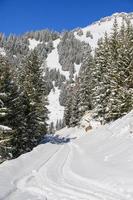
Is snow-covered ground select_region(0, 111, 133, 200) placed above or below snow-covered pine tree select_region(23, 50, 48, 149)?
below

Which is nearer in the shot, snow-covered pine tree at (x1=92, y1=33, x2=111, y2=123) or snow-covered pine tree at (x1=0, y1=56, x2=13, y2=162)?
snow-covered pine tree at (x1=0, y1=56, x2=13, y2=162)

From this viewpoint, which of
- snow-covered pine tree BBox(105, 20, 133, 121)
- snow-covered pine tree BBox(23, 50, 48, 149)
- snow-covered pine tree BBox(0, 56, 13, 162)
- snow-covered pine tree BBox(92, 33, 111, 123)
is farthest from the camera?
snow-covered pine tree BBox(92, 33, 111, 123)

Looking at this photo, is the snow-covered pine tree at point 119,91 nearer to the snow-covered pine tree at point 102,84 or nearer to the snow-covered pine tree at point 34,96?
the snow-covered pine tree at point 102,84

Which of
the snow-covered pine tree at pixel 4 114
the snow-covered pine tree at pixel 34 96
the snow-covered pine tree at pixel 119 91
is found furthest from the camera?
the snow-covered pine tree at pixel 34 96

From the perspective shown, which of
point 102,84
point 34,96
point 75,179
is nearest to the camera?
point 75,179

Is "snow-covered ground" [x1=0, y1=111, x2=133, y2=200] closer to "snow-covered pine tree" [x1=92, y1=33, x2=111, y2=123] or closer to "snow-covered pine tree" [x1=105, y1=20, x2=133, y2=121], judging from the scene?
"snow-covered pine tree" [x1=105, y1=20, x2=133, y2=121]

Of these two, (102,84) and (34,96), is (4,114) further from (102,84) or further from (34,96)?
(102,84)

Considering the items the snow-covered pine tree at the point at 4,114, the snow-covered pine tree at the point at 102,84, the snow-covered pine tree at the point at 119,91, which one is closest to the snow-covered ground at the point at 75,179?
the snow-covered pine tree at the point at 4,114

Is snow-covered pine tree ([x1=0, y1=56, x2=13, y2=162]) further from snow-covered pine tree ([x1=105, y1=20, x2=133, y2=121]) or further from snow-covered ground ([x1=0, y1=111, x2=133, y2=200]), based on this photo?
snow-covered pine tree ([x1=105, y1=20, x2=133, y2=121])

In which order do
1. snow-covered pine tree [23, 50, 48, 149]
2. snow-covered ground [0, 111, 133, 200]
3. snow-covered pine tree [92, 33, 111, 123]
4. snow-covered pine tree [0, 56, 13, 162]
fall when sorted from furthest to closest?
snow-covered pine tree [92, 33, 111, 123] → snow-covered pine tree [23, 50, 48, 149] → snow-covered pine tree [0, 56, 13, 162] → snow-covered ground [0, 111, 133, 200]

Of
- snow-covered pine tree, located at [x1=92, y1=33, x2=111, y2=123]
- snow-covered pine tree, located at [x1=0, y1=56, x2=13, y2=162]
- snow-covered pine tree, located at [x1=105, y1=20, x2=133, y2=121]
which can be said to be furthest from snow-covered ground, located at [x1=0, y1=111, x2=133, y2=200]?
snow-covered pine tree, located at [x1=92, y1=33, x2=111, y2=123]

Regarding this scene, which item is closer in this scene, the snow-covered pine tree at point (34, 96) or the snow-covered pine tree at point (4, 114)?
the snow-covered pine tree at point (4, 114)

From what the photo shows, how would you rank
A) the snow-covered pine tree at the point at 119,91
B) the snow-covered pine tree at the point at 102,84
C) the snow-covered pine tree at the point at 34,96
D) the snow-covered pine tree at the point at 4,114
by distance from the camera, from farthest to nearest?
the snow-covered pine tree at the point at 102,84
the snow-covered pine tree at the point at 34,96
the snow-covered pine tree at the point at 119,91
the snow-covered pine tree at the point at 4,114

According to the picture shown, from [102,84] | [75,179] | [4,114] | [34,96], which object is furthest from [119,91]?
[75,179]
